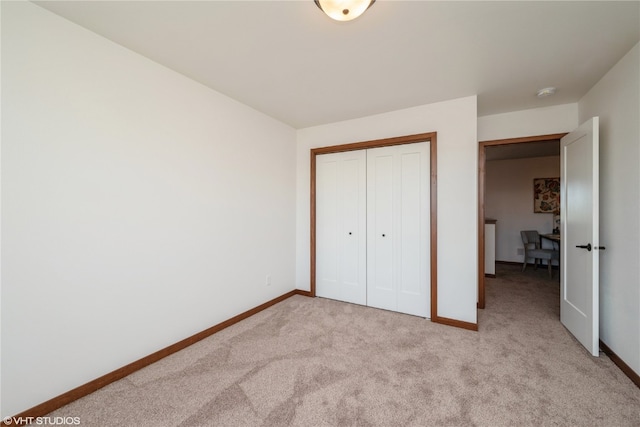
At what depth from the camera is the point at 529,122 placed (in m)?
3.02

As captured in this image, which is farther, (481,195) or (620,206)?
(481,195)

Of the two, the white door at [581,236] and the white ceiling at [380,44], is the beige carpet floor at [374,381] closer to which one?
the white door at [581,236]

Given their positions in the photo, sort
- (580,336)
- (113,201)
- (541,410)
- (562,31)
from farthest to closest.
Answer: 1. (580,336)
2. (113,201)
3. (562,31)
4. (541,410)

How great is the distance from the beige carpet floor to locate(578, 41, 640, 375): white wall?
0.30 meters

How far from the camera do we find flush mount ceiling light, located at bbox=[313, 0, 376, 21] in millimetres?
1330

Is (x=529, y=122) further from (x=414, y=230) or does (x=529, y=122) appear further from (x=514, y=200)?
(x=514, y=200)

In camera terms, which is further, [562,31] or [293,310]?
[293,310]

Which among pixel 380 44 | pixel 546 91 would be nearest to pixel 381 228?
pixel 380 44

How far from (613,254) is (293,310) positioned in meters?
3.05

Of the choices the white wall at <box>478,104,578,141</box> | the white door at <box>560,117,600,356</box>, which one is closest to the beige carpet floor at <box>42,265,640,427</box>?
the white door at <box>560,117,600,356</box>

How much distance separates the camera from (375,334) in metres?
2.52

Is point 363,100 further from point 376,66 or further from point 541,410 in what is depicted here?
point 541,410

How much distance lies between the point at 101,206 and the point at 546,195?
24.1 ft

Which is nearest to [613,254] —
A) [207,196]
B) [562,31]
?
[562,31]
